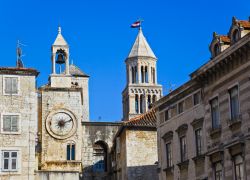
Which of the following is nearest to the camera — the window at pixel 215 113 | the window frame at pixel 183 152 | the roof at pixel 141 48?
the window at pixel 215 113

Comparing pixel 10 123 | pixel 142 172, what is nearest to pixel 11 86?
pixel 10 123

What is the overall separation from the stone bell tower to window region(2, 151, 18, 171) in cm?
6019

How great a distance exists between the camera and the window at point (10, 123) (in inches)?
2201

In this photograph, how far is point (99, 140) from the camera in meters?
73.1

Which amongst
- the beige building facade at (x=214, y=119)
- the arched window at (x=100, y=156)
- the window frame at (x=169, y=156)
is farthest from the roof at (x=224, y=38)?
the arched window at (x=100, y=156)

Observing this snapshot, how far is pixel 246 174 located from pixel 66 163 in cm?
3254

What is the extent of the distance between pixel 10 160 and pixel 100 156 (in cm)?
2124

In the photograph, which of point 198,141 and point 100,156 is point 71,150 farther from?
point 198,141

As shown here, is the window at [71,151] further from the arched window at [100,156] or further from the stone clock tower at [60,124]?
the arched window at [100,156]

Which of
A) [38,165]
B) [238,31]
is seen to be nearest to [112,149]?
[38,165]

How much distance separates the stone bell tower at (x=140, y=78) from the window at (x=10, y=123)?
59.2 m

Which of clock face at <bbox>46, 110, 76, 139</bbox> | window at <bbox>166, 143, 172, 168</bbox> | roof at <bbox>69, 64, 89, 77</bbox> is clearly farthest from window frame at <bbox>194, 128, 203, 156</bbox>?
roof at <bbox>69, 64, 89, 77</bbox>

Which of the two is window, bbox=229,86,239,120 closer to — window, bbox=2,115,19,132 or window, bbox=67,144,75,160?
window, bbox=2,115,19,132

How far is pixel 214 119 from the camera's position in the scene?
3800cm
